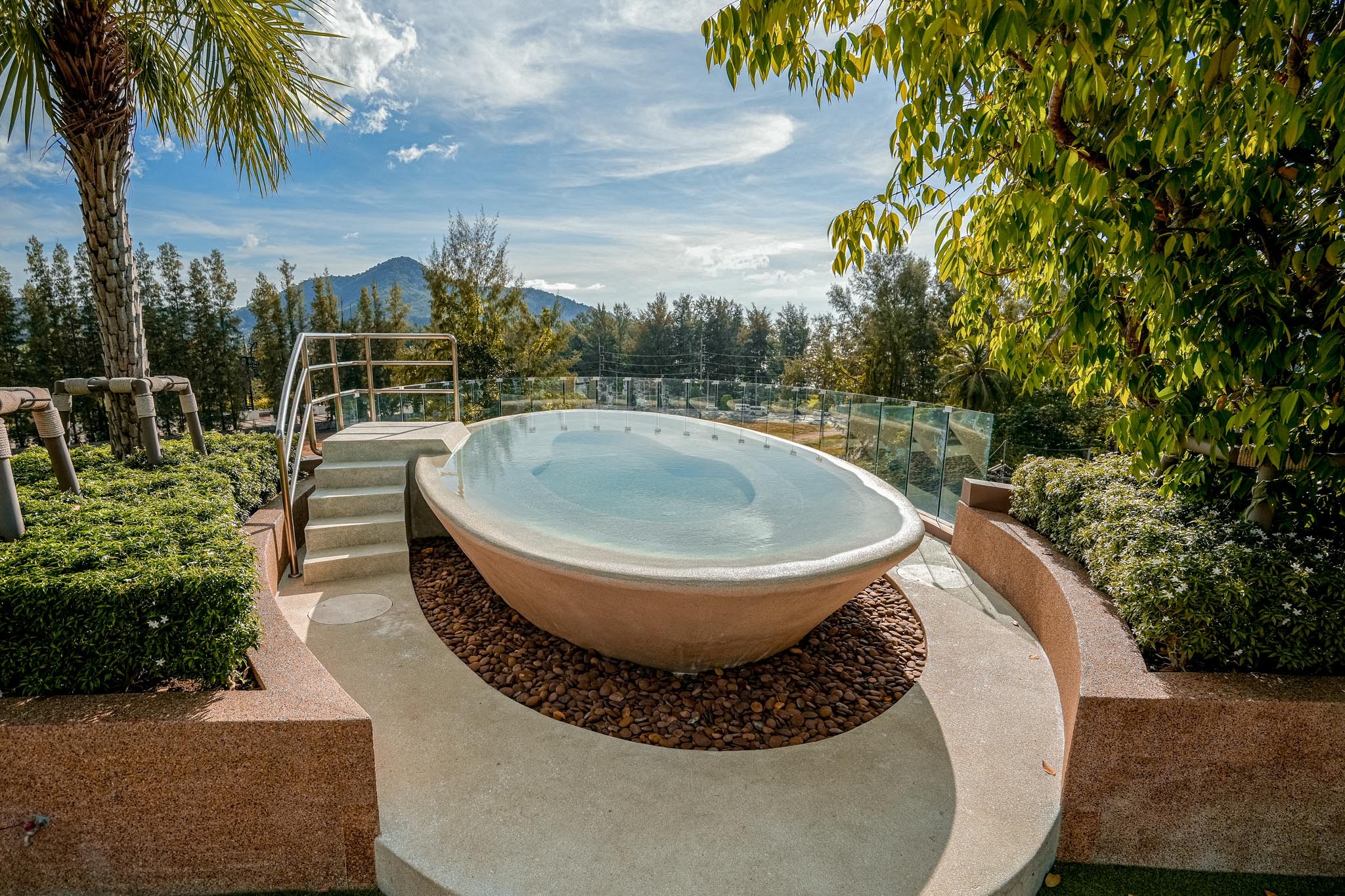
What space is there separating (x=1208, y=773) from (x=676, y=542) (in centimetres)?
220

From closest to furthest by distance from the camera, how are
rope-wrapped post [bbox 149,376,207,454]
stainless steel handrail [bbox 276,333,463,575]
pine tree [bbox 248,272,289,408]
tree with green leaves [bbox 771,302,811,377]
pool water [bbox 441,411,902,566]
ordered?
pool water [bbox 441,411,902,566]
rope-wrapped post [bbox 149,376,207,454]
stainless steel handrail [bbox 276,333,463,575]
pine tree [bbox 248,272,289,408]
tree with green leaves [bbox 771,302,811,377]

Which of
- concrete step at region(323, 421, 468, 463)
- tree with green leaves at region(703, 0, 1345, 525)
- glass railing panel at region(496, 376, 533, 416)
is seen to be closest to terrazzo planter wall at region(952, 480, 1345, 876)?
tree with green leaves at region(703, 0, 1345, 525)

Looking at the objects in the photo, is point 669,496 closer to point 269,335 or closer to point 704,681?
point 704,681

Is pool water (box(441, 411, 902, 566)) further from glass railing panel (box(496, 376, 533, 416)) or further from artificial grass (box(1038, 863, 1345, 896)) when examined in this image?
glass railing panel (box(496, 376, 533, 416))

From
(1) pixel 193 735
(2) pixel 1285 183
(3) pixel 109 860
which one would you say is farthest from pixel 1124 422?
(3) pixel 109 860

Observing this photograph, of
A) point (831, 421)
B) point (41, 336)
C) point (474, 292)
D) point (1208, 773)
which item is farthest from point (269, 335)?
point (1208, 773)

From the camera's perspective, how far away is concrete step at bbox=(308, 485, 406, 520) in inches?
165

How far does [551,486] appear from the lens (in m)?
4.39

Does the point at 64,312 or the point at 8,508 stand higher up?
the point at 64,312

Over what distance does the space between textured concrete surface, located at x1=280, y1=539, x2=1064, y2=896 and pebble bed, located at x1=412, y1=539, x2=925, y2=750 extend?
0.09 m

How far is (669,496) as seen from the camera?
4223 millimetres

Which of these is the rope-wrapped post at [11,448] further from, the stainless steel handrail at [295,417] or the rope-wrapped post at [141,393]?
the stainless steel handrail at [295,417]

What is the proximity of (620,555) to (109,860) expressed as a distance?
1880mm

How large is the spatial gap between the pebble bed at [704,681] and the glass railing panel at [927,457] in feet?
7.20
